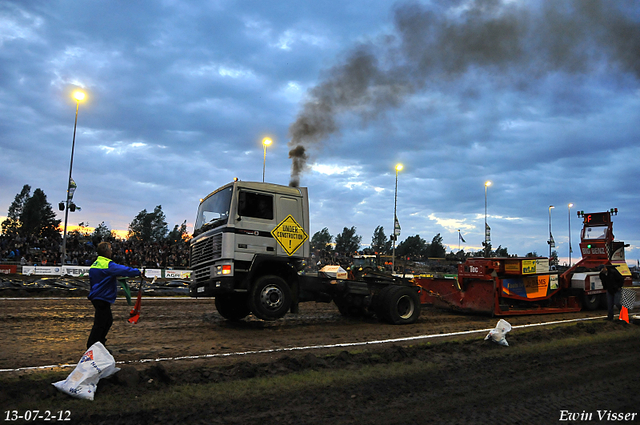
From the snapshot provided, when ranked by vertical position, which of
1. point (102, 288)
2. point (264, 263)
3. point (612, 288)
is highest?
point (264, 263)

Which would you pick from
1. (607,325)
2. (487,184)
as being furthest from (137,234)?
(607,325)

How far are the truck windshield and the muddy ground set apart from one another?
2.29m

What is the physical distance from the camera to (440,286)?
531 inches

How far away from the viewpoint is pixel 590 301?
14.2m

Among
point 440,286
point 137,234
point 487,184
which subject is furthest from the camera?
point 137,234

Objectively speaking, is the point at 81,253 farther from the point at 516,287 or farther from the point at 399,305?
the point at 516,287

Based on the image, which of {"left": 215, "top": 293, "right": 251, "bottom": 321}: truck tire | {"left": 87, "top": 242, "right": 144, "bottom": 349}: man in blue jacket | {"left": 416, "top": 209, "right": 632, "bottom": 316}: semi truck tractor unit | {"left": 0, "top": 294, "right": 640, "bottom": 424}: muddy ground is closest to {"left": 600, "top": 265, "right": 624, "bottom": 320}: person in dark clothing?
{"left": 0, "top": 294, "right": 640, "bottom": 424}: muddy ground

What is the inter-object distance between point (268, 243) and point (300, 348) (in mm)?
2700

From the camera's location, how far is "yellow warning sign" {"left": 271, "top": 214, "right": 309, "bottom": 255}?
9.41 m

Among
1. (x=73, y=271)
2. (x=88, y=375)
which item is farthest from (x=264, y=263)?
(x=73, y=271)

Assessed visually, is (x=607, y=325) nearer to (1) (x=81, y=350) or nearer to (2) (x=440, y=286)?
(2) (x=440, y=286)

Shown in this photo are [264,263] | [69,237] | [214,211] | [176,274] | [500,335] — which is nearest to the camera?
[500,335]

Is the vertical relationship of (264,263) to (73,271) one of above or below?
above

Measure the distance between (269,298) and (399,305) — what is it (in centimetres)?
364
